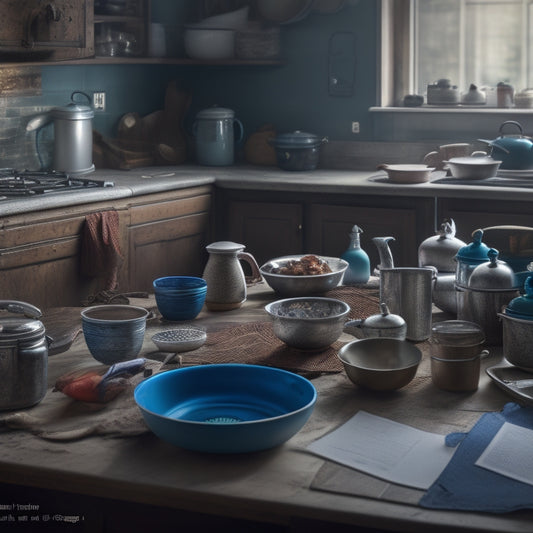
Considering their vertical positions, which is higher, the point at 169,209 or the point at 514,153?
the point at 514,153

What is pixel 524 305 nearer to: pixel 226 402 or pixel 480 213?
pixel 226 402

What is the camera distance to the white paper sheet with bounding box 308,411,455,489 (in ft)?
4.54

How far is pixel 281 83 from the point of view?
5.39 metres

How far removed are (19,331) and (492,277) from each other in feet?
3.33

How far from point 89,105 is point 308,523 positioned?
157 inches

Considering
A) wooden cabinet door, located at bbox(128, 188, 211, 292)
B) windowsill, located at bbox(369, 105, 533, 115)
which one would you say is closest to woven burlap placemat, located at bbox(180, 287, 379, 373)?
wooden cabinet door, located at bbox(128, 188, 211, 292)

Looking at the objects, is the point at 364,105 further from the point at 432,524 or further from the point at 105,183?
the point at 432,524

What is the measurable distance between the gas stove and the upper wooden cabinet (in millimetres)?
522

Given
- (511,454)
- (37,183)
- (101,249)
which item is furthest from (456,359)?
(37,183)

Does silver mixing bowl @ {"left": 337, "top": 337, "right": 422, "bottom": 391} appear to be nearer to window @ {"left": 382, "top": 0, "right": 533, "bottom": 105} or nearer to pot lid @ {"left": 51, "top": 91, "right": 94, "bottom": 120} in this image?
pot lid @ {"left": 51, "top": 91, "right": 94, "bottom": 120}

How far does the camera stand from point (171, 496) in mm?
1331

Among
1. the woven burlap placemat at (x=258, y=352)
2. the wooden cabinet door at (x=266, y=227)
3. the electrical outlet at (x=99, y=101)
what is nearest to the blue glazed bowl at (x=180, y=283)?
the woven burlap placemat at (x=258, y=352)

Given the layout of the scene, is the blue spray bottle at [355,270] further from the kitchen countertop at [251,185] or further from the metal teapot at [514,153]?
the metal teapot at [514,153]

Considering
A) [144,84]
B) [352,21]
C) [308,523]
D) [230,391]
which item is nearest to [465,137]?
[352,21]
